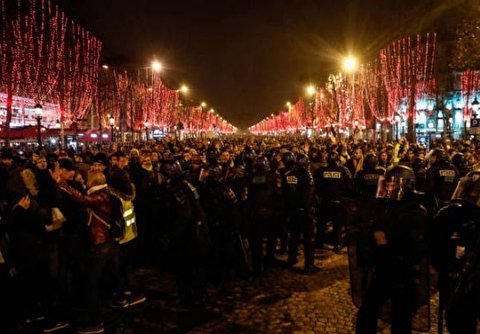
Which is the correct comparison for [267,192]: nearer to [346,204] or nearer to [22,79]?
[346,204]

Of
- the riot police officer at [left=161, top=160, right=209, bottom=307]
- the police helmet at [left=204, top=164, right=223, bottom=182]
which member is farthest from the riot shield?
the police helmet at [left=204, top=164, right=223, bottom=182]

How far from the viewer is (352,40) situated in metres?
56.5

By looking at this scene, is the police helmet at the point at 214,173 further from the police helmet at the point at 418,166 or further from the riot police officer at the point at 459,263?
the police helmet at the point at 418,166

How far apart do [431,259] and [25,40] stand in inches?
1069

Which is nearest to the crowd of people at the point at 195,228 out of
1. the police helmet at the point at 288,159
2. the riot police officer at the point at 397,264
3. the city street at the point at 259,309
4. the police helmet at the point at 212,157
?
the riot police officer at the point at 397,264

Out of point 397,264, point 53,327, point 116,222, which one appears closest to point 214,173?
point 116,222

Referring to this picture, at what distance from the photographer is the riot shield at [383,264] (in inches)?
175

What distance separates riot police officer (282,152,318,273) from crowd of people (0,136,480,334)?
18mm

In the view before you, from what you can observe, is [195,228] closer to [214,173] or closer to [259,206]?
[214,173]

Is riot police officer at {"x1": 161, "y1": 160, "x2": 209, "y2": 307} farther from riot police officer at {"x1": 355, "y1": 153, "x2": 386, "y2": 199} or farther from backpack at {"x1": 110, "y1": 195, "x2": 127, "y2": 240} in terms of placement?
riot police officer at {"x1": 355, "y1": 153, "x2": 386, "y2": 199}

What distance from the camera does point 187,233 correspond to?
6.47 m

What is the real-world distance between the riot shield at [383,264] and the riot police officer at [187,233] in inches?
91.0

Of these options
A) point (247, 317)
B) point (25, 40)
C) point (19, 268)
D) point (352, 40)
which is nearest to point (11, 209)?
point (19, 268)

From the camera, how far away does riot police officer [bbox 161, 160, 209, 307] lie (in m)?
6.34
